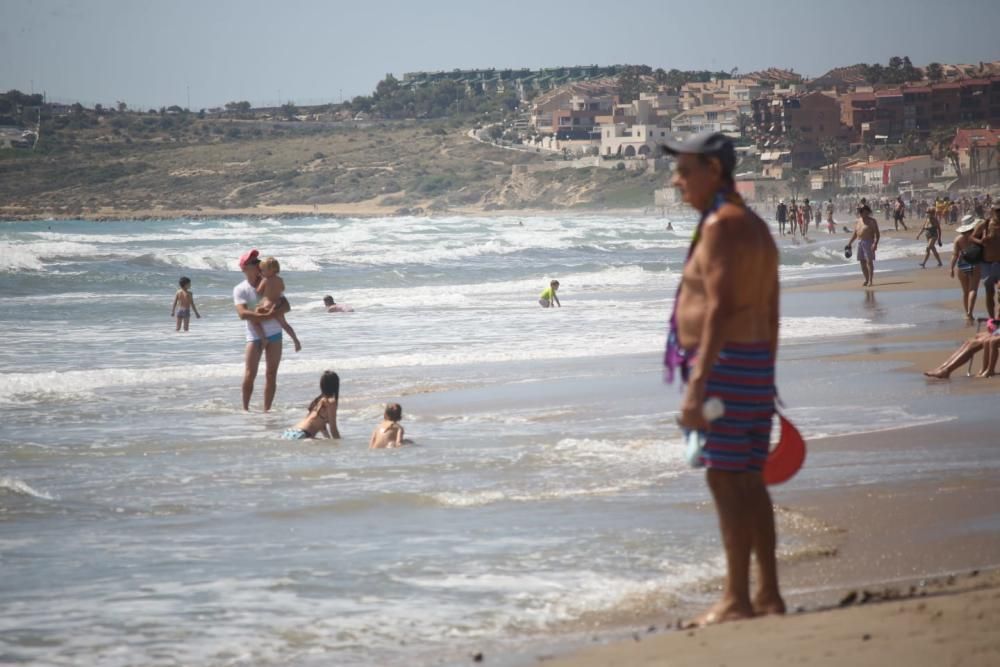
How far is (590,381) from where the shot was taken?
13023 mm

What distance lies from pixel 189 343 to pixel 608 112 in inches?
6873

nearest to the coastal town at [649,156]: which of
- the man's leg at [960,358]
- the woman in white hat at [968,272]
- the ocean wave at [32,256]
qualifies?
the ocean wave at [32,256]

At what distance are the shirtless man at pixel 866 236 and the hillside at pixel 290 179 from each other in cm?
11575

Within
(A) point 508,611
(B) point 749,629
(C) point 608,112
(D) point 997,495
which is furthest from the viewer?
(C) point 608,112

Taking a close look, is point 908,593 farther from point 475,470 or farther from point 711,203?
point 475,470

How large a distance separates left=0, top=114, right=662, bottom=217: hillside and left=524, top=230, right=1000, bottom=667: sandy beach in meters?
132

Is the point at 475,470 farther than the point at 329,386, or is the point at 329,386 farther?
the point at 329,386

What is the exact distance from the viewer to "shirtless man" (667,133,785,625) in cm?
412

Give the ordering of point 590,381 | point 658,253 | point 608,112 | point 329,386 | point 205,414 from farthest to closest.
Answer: point 608,112 < point 658,253 < point 590,381 < point 205,414 < point 329,386

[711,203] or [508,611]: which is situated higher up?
[711,203]

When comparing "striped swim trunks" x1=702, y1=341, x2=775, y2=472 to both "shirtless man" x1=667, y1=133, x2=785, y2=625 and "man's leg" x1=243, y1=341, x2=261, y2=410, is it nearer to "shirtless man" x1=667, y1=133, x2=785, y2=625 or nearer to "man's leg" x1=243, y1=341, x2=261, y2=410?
"shirtless man" x1=667, y1=133, x2=785, y2=625

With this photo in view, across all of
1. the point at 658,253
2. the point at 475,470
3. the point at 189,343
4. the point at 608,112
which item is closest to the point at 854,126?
the point at 608,112

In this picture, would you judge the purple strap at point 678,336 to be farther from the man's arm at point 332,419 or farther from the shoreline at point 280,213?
the shoreline at point 280,213

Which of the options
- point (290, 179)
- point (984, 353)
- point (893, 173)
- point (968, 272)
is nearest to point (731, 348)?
point (984, 353)
